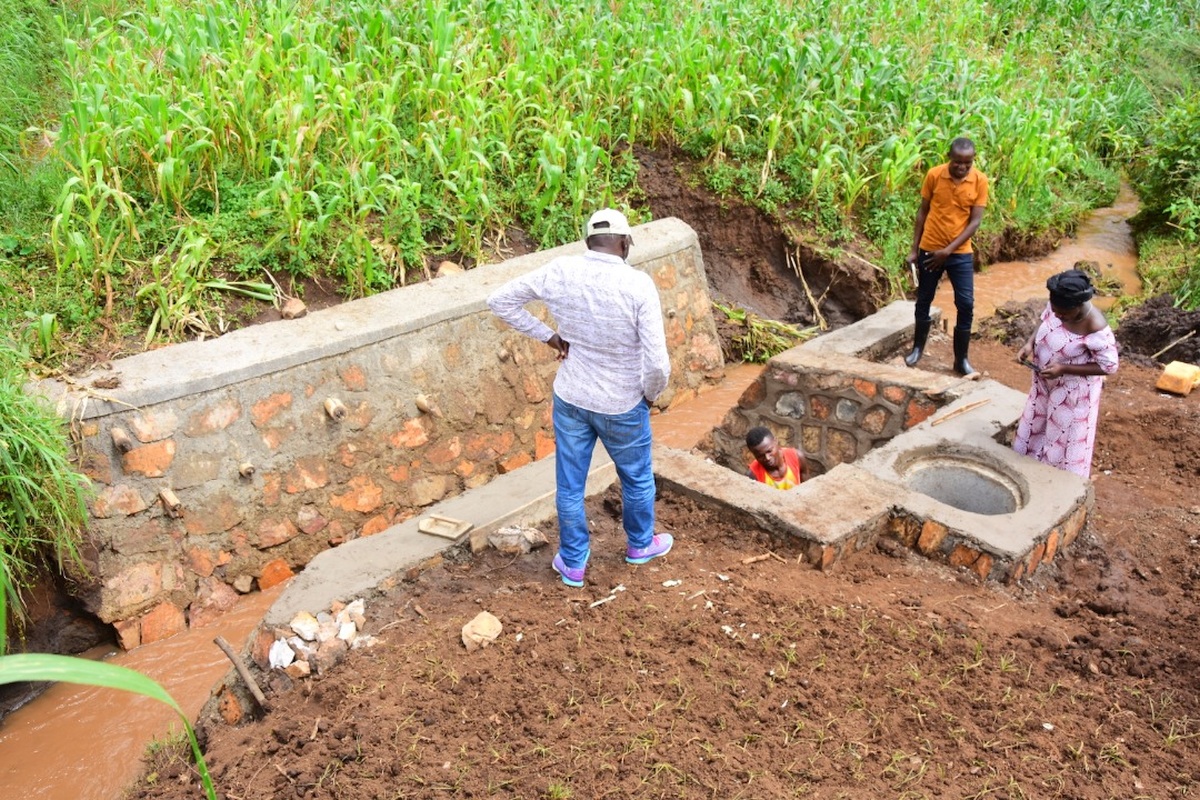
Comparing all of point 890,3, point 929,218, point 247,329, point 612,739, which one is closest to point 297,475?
point 247,329

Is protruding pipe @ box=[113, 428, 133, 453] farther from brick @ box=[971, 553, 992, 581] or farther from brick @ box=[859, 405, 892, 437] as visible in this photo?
brick @ box=[859, 405, 892, 437]

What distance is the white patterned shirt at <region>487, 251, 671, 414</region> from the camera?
384 cm

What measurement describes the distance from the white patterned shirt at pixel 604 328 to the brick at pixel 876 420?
247 cm

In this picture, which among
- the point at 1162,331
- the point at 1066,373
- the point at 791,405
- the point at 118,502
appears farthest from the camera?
the point at 1162,331

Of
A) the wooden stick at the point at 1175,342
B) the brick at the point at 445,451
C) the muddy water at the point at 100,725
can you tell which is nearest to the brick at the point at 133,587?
the muddy water at the point at 100,725

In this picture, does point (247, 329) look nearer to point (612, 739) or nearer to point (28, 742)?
point (28, 742)

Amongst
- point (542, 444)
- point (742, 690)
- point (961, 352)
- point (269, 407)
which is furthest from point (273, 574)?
point (961, 352)

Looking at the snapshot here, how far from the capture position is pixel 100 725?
435cm

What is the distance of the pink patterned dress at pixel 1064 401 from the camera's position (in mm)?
4539

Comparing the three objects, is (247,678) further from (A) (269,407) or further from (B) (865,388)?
(B) (865,388)

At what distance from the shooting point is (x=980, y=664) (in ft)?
11.9

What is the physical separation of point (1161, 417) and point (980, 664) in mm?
3203

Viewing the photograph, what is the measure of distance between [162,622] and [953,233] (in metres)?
5.02

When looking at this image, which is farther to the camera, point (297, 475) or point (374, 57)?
point (374, 57)
